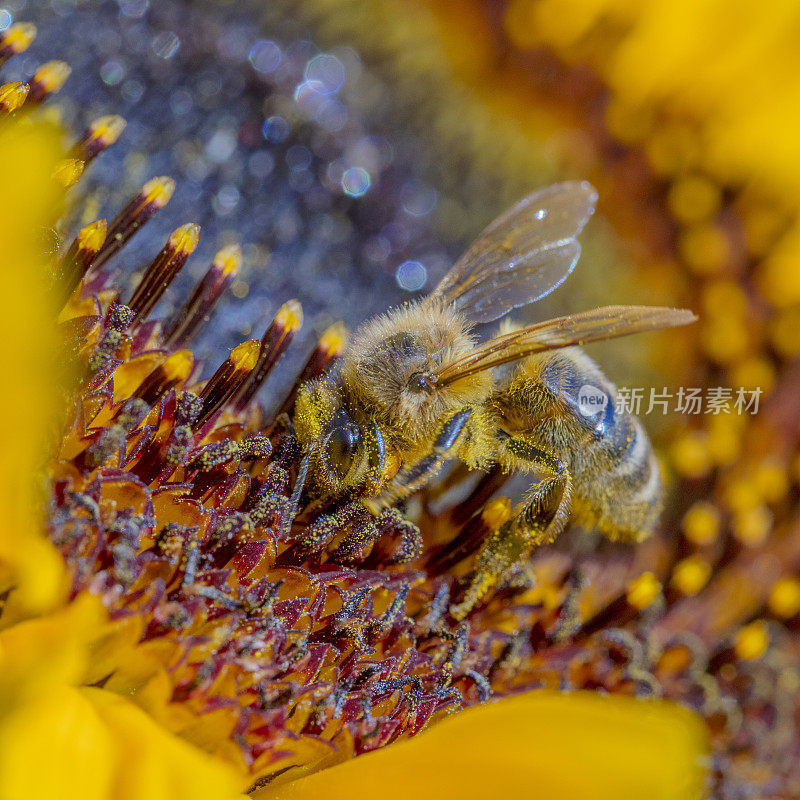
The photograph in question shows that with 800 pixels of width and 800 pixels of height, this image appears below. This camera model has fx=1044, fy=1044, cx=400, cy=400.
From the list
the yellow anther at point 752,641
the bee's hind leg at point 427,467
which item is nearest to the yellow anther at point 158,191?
the bee's hind leg at point 427,467

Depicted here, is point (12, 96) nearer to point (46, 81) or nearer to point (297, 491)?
point (46, 81)

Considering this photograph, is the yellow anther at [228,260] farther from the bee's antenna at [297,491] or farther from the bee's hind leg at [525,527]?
the bee's hind leg at [525,527]

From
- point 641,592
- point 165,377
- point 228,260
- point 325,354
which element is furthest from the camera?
point 641,592

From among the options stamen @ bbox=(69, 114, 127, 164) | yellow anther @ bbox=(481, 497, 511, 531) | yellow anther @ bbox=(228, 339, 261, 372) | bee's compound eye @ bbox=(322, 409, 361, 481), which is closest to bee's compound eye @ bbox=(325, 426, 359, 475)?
bee's compound eye @ bbox=(322, 409, 361, 481)

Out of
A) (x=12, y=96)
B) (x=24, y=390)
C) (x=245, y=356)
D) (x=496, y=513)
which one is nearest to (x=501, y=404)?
(x=496, y=513)

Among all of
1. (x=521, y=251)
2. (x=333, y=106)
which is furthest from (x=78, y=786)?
(x=333, y=106)
